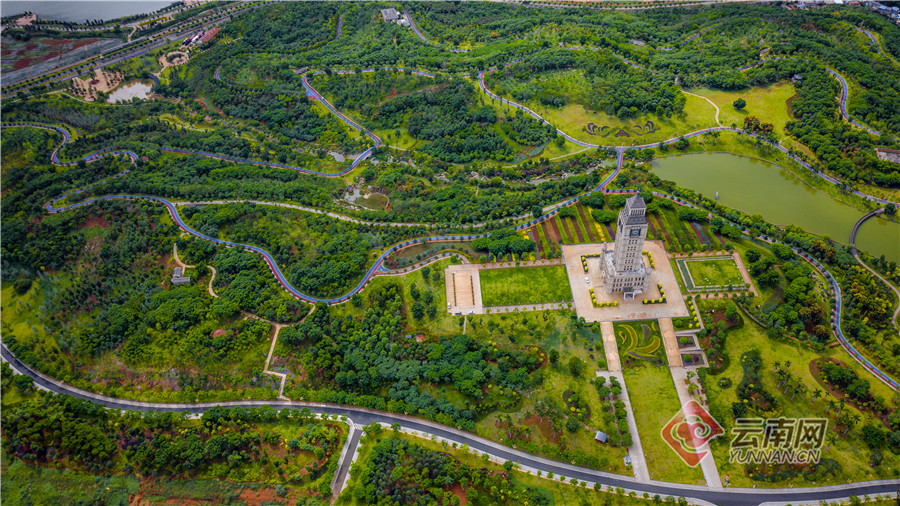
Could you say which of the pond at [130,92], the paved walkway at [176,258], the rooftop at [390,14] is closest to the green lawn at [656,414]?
the paved walkway at [176,258]

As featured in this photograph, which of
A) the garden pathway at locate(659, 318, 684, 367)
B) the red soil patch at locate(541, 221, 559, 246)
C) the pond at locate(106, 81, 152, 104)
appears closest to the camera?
the garden pathway at locate(659, 318, 684, 367)

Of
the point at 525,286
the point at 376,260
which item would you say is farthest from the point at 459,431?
the point at 376,260

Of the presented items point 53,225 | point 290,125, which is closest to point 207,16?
point 290,125

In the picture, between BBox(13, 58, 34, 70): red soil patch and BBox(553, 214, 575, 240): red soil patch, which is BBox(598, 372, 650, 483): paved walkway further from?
BBox(13, 58, 34, 70): red soil patch

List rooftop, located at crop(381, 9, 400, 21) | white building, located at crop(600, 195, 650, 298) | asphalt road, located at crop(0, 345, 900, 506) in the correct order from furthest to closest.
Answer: rooftop, located at crop(381, 9, 400, 21) → white building, located at crop(600, 195, 650, 298) → asphalt road, located at crop(0, 345, 900, 506)

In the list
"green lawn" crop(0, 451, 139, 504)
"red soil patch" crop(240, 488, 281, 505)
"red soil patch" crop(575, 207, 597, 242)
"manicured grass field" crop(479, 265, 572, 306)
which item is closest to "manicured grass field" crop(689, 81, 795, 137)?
"red soil patch" crop(575, 207, 597, 242)

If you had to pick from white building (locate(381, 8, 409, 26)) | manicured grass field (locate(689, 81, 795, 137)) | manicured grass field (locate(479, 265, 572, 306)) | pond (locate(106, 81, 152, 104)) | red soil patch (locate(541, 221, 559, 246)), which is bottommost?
manicured grass field (locate(479, 265, 572, 306))
